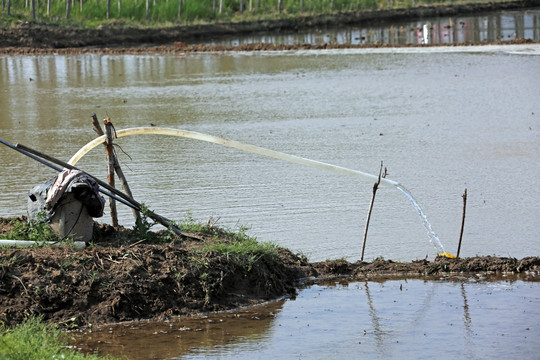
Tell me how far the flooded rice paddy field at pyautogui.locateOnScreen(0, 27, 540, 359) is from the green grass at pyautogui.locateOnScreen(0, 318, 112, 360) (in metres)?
0.38

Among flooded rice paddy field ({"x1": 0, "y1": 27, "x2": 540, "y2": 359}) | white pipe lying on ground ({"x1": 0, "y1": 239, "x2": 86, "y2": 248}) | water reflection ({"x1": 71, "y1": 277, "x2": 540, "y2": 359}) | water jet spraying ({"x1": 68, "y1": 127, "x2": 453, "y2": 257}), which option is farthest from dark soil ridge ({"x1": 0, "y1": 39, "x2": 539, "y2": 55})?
white pipe lying on ground ({"x1": 0, "y1": 239, "x2": 86, "y2": 248})

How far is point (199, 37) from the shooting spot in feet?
153

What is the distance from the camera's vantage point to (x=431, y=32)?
44.8 metres

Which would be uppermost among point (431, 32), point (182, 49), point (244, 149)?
point (431, 32)

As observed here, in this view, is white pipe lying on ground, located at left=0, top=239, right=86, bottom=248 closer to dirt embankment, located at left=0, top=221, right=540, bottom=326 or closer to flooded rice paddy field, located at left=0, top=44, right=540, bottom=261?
dirt embankment, located at left=0, top=221, right=540, bottom=326

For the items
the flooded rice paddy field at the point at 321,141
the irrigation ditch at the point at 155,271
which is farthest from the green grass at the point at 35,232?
the flooded rice paddy field at the point at 321,141

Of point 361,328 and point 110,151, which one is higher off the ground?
point 110,151

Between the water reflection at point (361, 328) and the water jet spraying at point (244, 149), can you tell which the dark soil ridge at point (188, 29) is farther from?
the water reflection at point (361, 328)

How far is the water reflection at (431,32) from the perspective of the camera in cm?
4053

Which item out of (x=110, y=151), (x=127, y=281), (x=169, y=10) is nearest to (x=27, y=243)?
(x=127, y=281)

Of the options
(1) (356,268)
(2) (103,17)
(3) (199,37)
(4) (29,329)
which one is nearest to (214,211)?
(1) (356,268)

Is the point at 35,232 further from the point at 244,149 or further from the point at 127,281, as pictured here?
the point at 244,149

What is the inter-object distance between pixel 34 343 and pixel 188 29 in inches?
1692

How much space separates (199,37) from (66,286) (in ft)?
134
